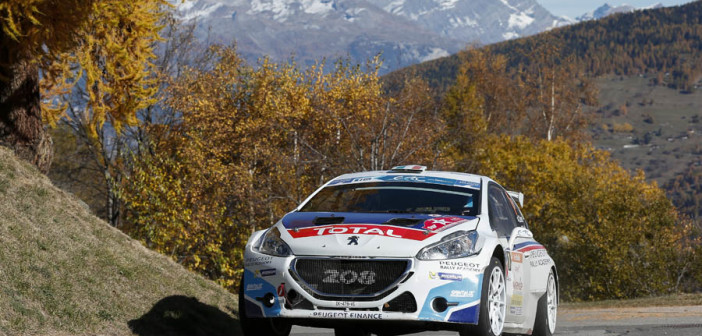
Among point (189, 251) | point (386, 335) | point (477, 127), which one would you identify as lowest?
point (477, 127)

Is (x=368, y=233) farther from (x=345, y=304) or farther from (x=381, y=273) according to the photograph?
(x=345, y=304)

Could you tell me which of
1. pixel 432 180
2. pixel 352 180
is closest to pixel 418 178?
pixel 432 180

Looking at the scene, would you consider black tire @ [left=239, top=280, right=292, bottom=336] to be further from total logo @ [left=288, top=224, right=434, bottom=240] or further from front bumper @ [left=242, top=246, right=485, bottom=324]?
total logo @ [left=288, top=224, right=434, bottom=240]

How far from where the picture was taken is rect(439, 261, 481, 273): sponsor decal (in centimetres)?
707

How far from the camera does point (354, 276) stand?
277 inches

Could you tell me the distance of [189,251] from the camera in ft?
133

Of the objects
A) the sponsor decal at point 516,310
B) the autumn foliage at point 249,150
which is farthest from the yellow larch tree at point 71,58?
the autumn foliage at point 249,150

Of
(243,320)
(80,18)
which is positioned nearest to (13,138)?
(80,18)

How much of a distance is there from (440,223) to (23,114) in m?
11.9

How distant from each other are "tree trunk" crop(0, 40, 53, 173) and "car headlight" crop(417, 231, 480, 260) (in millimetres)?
11571

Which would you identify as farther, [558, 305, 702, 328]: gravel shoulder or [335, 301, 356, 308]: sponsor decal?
[558, 305, 702, 328]: gravel shoulder

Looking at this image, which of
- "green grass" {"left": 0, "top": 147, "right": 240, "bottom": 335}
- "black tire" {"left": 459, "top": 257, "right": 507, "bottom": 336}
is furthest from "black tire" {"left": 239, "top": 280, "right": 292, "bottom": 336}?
"green grass" {"left": 0, "top": 147, "right": 240, "bottom": 335}

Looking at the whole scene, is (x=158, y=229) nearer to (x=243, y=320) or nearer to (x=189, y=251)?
→ (x=189, y=251)

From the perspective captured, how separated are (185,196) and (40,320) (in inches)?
1245
